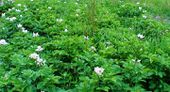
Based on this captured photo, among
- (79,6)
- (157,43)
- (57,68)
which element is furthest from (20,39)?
(79,6)

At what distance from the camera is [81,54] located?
408cm

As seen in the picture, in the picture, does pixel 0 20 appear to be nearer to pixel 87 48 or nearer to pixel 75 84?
pixel 87 48

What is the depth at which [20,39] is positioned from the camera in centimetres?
479

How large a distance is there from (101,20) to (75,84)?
2.43m

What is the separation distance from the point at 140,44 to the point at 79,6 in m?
2.90

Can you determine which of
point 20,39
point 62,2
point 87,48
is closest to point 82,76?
point 87,48

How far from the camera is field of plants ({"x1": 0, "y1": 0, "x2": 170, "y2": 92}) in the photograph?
3.43 meters

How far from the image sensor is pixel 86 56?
12.9 ft

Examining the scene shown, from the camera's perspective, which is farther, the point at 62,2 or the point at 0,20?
the point at 62,2

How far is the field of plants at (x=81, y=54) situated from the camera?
3428mm

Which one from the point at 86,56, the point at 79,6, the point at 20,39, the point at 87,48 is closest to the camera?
the point at 86,56

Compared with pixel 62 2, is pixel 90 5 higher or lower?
higher

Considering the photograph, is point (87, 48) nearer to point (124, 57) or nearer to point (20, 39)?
point (124, 57)

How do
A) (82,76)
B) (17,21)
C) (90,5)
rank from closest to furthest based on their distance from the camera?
(82,76) < (90,5) < (17,21)
